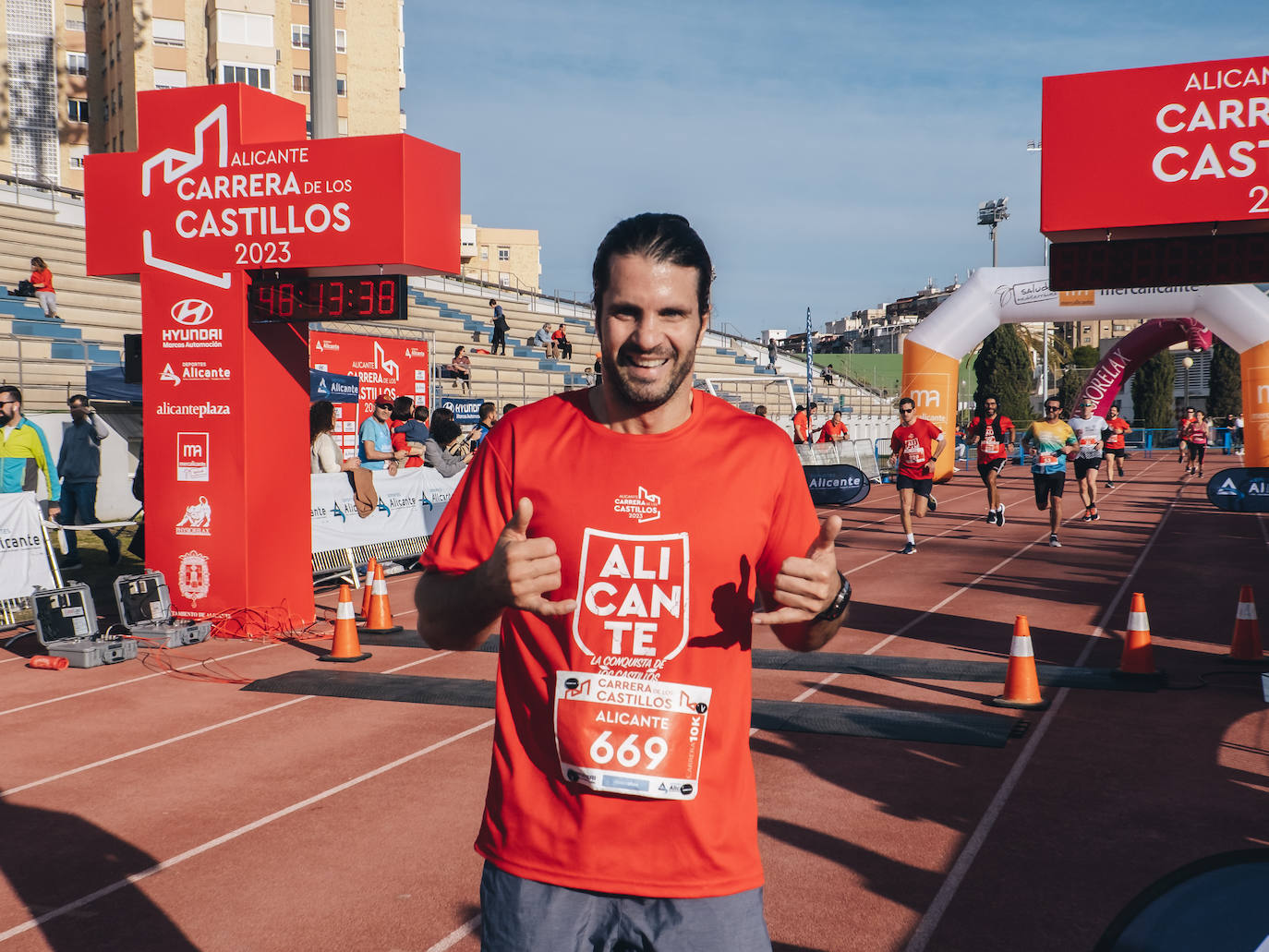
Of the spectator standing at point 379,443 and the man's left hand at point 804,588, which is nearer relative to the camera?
the man's left hand at point 804,588

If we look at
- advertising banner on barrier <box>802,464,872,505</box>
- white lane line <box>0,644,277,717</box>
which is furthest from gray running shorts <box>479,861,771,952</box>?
advertising banner on barrier <box>802,464,872,505</box>

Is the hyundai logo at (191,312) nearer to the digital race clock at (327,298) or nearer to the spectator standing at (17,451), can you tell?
the digital race clock at (327,298)

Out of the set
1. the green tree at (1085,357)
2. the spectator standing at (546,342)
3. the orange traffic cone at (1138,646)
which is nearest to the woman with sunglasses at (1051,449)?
the orange traffic cone at (1138,646)

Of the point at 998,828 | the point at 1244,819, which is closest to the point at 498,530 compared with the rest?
the point at 998,828

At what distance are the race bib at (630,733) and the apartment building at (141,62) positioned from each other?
2267 inches

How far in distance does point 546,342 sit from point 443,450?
67.6ft

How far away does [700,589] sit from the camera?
7.36 feet

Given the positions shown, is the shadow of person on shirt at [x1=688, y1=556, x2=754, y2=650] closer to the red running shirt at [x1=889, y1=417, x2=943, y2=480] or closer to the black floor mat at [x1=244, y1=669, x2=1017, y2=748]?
the black floor mat at [x1=244, y1=669, x2=1017, y2=748]

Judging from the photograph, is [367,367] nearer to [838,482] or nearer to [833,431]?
[838,482]

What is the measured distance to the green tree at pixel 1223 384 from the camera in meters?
55.6

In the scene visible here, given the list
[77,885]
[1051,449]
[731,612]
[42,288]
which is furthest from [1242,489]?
[42,288]

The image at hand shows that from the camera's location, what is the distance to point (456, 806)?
5.64 m

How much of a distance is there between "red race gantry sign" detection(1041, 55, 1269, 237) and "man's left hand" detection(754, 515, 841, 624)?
29.5 ft

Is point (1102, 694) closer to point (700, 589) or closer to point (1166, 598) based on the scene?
point (1166, 598)
